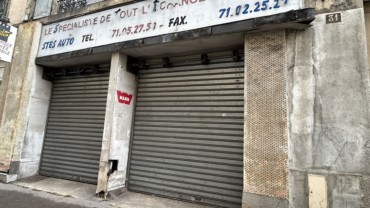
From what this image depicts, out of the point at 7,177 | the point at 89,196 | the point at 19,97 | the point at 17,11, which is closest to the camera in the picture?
the point at 89,196

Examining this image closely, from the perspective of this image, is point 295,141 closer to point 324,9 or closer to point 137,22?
point 324,9

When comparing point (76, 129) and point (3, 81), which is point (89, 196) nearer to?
point (76, 129)

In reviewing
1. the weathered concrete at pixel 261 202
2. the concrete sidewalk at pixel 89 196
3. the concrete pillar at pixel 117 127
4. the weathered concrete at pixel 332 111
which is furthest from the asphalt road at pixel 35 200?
the weathered concrete at pixel 332 111

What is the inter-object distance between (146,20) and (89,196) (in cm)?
454

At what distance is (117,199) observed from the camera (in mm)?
6098

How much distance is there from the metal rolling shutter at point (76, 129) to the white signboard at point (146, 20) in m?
1.15

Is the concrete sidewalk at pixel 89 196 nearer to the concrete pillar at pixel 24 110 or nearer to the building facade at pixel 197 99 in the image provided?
the building facade at pixel 197 99

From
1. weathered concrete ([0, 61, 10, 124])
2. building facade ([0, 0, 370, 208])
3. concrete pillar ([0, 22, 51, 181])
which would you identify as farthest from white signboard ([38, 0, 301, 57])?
weathered concrete ([0, 61, 10, 124])

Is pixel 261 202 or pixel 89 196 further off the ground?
pixel 261 202

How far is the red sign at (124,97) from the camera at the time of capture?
6.61 m

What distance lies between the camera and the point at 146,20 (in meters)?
6.49

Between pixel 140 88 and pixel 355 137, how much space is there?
16.6 ft

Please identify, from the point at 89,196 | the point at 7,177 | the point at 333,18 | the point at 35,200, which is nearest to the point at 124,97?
the point at 89,196

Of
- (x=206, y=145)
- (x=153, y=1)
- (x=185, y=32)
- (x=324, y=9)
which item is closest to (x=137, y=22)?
(x=153, y=1)
